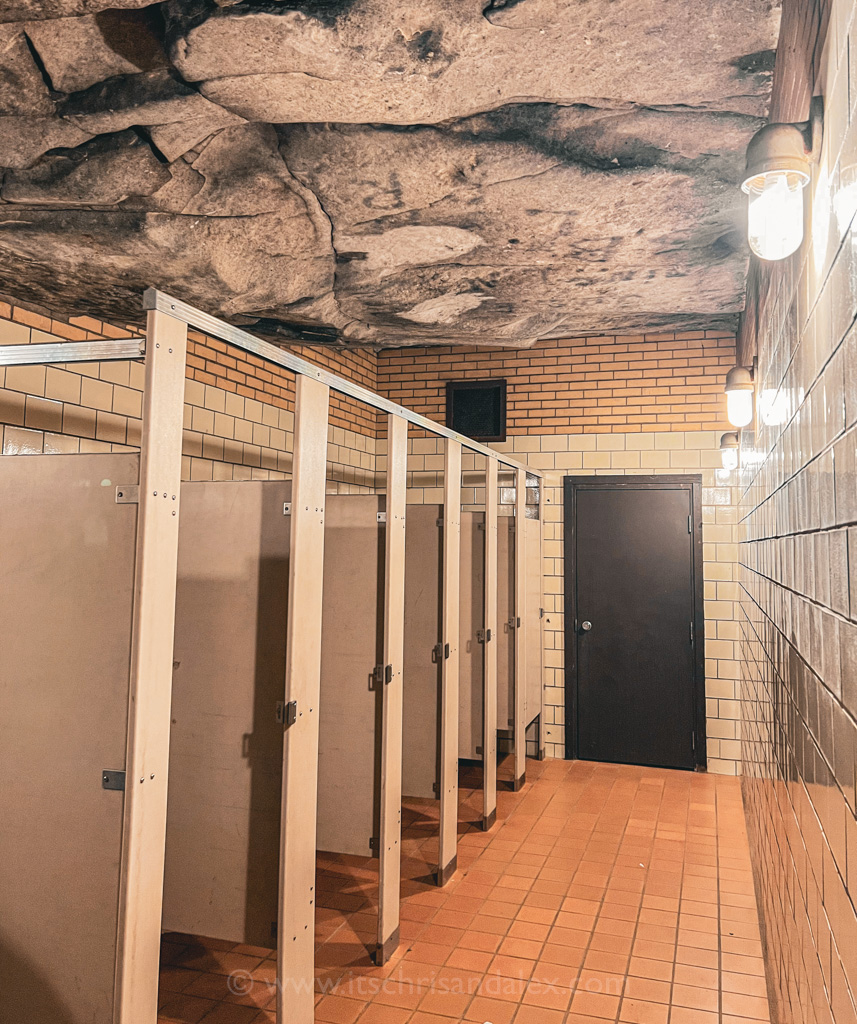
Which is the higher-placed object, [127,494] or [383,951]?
[127,494]

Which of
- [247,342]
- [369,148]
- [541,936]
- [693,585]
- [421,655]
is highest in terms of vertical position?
[369,148]

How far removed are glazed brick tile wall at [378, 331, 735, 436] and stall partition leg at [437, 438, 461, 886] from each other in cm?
246

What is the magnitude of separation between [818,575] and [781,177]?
0.70 meters

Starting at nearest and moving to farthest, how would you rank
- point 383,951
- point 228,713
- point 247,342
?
point 247,342 → point 228,713 → point 383,951

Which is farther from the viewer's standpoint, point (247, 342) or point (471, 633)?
point (471, 633)

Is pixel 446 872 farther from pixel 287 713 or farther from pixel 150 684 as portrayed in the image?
pixel 150 684

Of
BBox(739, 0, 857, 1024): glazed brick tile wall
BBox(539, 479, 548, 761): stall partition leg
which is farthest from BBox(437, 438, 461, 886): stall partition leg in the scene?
BBox(539, 479, 548, 761): stall partition leg

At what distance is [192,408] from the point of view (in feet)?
13.3

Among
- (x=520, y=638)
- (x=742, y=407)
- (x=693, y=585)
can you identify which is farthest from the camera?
(x=693, y=585)

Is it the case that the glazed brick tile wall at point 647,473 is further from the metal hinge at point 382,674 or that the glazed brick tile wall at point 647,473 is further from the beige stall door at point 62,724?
the beige stall door at point 62,724

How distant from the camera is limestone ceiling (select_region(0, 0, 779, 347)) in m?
1.79

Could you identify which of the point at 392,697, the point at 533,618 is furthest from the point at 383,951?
the point at 533,618

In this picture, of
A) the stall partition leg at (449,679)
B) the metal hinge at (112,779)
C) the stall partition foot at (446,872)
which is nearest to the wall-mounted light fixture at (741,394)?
the stall partition leg at (449,679)

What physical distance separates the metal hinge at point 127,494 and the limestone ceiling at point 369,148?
1038 millimetres
